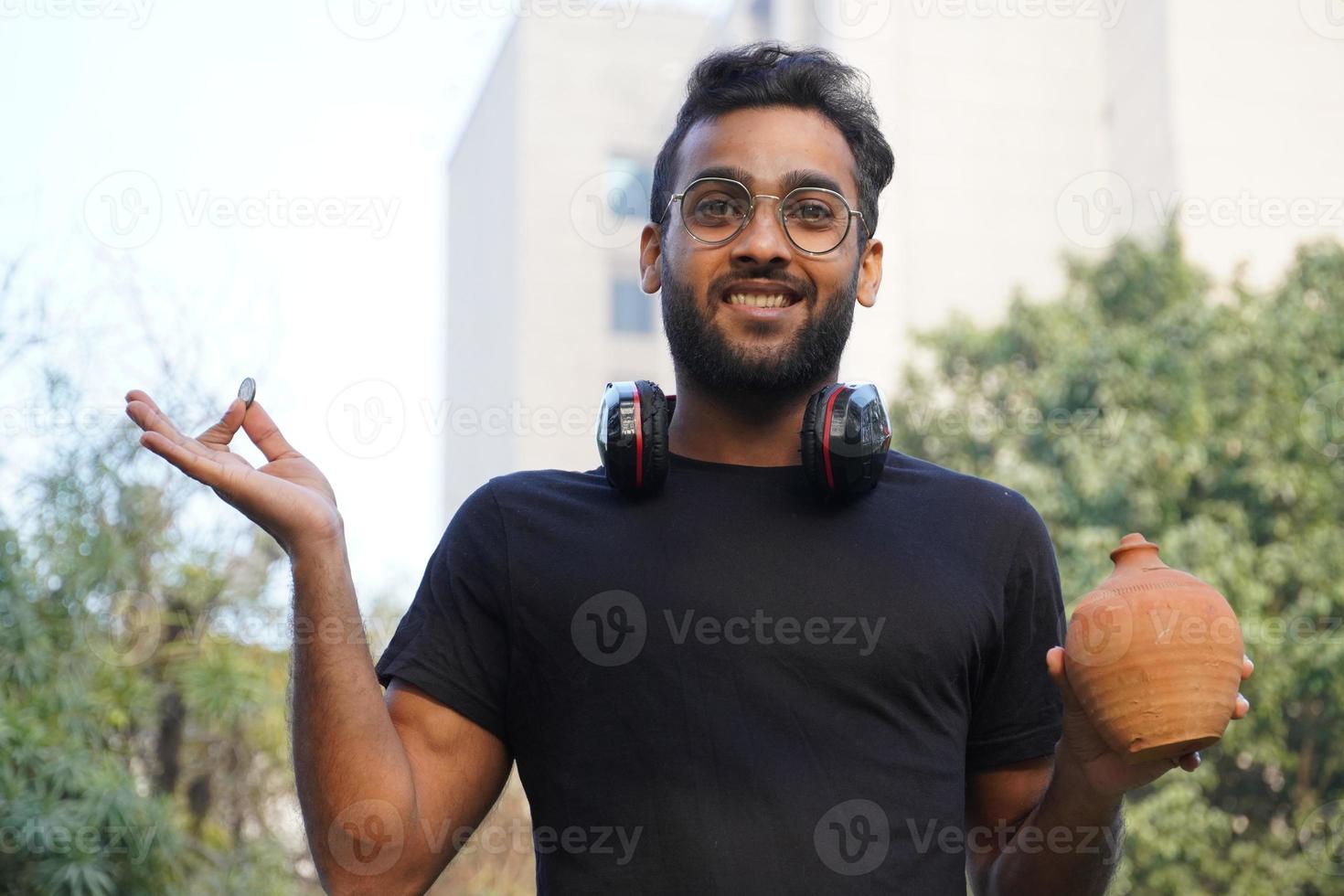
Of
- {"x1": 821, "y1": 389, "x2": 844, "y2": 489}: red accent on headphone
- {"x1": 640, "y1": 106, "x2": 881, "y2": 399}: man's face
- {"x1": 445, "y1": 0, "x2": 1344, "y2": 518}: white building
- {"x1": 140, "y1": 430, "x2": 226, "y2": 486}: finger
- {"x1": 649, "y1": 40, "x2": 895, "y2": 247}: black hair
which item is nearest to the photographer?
{"x1": 140, "y1": 430, "x2": 226, "y2": 486}: finger

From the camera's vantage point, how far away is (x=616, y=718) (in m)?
1.59

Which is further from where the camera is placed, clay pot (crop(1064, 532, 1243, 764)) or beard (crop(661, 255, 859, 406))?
beard (crop(661, 255, 859, 406))

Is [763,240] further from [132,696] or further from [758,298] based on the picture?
[132,696]

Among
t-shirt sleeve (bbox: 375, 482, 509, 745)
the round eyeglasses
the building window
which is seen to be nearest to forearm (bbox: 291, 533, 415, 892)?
t-shirt sleeve (bbox: 375, 482, 509, 745)

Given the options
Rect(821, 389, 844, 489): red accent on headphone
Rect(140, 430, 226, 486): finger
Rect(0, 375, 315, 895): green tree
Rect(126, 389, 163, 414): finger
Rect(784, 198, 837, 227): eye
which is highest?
Rect(784, 198, 837, 227): eye

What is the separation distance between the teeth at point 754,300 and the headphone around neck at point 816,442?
137 mm

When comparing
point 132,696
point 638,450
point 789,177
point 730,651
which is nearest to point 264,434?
point 638,450

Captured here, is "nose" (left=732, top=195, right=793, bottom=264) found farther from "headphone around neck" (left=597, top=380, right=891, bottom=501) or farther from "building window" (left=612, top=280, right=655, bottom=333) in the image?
"building window" (left=612, top=280, right=655, bottom=333)

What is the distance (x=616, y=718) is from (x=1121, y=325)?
29.8ft

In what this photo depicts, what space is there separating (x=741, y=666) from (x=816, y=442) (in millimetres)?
309

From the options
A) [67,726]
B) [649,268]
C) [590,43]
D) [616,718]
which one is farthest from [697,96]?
[590,43]

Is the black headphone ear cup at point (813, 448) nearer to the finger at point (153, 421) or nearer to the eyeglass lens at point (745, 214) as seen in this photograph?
the eyeglass lens at point (745, 214)

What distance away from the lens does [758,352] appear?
1808mm

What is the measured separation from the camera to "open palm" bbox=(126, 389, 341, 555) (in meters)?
1.50
